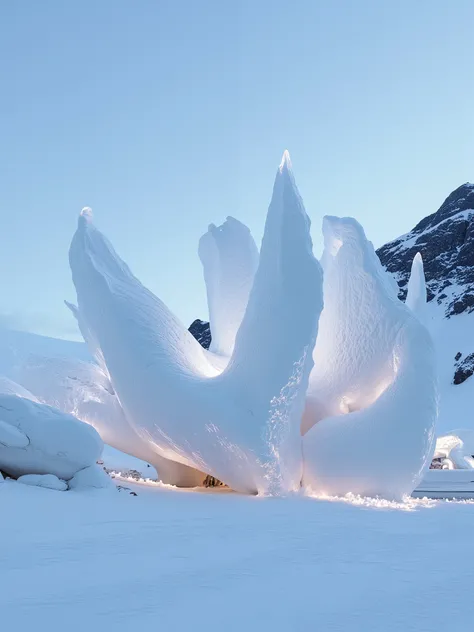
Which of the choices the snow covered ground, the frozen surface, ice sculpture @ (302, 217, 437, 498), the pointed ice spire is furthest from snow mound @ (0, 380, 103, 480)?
the pointed ice spire

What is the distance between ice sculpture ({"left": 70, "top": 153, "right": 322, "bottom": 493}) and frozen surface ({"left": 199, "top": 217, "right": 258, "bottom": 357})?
2.40 m

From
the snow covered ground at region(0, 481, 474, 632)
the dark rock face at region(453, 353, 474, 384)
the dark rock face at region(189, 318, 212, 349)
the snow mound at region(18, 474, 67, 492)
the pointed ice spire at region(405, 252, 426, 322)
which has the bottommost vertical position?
the snow covered ground at region(0, 481, 474, 632)

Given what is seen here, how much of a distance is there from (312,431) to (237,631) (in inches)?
237

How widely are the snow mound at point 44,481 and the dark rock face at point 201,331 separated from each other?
171 feet

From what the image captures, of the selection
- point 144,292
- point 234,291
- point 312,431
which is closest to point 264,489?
point 312,431

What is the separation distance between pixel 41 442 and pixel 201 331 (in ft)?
189

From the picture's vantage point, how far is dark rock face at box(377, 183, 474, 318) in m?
53.8

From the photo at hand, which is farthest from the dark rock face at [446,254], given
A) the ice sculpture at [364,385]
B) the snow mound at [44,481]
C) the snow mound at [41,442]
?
the snow mound at [44,481]

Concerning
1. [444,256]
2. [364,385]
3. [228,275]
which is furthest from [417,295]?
[444,256]

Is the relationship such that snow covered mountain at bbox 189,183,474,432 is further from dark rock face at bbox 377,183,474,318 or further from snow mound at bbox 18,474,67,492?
snow mound at bbox 18,474,67,492

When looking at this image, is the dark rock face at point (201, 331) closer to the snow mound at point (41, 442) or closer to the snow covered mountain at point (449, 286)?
the snow covered mountain at point (449, 286)

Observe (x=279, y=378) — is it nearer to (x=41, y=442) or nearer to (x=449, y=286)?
(x=41, y=442)

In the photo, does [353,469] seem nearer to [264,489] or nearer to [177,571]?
[264,489]

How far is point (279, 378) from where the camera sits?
24.0ft
